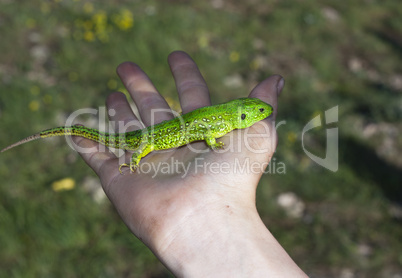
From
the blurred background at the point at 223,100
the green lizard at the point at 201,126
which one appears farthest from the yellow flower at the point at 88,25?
the green lizard at the point at 201,126

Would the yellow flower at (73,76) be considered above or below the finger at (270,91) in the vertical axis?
above

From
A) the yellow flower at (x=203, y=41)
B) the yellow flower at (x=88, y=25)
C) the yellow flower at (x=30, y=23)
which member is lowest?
the yellow flower at (x=203, y=41)

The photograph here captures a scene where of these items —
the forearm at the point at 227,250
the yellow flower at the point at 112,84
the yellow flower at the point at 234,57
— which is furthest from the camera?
the yellow flower at the point at 234,57

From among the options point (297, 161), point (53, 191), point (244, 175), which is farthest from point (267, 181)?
point (53, 191)

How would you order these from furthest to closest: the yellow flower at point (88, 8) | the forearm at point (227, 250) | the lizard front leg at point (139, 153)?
the yellow flower at point (88, 8) < the lizard front leg at point (139, 153) < the forearm at point (227, 250)

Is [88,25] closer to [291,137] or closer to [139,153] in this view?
[139,153]

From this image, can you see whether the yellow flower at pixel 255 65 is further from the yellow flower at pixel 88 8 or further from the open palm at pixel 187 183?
the yellow flower at pixel 88 8

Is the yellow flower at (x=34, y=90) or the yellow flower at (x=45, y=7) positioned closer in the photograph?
the yellow flower at (x=34, y=90)
